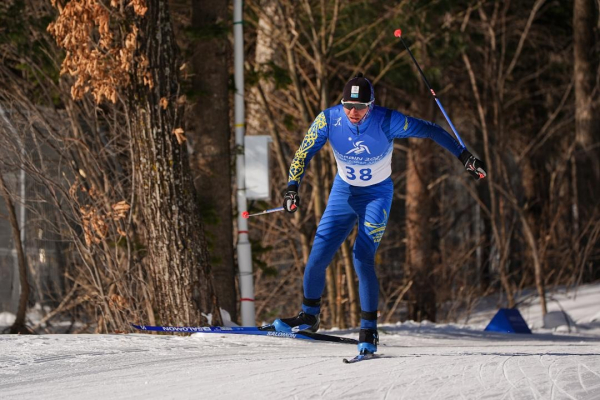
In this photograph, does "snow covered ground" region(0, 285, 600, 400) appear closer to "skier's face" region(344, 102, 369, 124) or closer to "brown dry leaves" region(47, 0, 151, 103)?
"skier's face" region(344, 102, 369, 124)

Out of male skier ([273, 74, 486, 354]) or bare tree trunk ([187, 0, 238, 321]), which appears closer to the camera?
male skier ([273, 74, 486, 354])

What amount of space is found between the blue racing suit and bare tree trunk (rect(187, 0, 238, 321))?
288 centimetres

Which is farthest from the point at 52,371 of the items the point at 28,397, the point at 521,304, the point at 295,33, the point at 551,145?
the point at 551,145

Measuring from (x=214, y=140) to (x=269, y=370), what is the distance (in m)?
4.28

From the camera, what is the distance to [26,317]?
38.4 ft

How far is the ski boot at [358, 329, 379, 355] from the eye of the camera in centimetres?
683

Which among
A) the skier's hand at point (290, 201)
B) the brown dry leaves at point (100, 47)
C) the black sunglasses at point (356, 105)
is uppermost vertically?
the brown dry leaves at point (100, 47)

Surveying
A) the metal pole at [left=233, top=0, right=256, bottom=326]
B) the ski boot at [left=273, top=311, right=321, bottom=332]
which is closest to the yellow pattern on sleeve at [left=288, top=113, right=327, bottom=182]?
the ski boot at [left=273, top=311, right=321, bottom=332]

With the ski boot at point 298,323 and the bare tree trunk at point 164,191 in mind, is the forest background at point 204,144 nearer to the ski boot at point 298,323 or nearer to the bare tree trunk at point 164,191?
the bare tree trunk at point 164,191

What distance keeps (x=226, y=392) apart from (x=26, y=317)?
686 centimetres

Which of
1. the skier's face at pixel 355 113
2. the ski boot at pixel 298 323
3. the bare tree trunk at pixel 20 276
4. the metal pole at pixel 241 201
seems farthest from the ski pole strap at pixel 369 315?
the bare tree trunk at pixel 20 276

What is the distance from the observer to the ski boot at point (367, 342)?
6.83m

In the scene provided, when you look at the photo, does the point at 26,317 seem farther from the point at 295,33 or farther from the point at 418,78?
the point at 418,78

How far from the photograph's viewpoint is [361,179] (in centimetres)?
715
